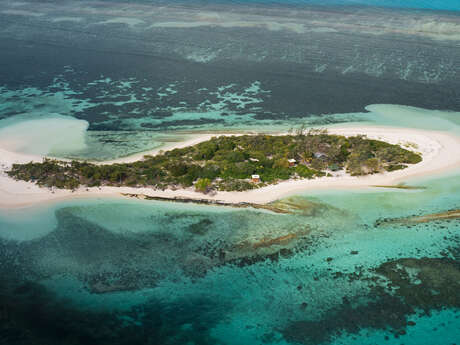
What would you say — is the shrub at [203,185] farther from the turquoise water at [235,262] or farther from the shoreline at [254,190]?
the turquoise water at [235,262]

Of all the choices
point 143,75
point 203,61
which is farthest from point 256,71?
point 143,75

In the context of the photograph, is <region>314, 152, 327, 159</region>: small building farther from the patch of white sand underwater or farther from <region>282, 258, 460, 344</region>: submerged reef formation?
the patch of white sand underwater

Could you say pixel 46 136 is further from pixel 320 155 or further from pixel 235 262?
pixel 320 155

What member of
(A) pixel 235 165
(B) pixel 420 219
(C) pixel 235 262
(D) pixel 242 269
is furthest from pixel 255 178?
(B) pixel 420 219

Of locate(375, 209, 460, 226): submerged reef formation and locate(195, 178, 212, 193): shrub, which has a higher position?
locate(195, 178, 212, 193): shrub

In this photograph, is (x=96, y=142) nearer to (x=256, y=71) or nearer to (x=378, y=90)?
(x=256, y=71)

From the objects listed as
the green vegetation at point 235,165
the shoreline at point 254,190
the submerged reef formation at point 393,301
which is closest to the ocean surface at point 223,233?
the submerged reef formation at point 393,301

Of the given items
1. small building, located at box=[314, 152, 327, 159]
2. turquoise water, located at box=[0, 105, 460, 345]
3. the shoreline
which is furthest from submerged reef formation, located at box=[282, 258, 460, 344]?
small building, located at box=[314, 152, 327, 159]
